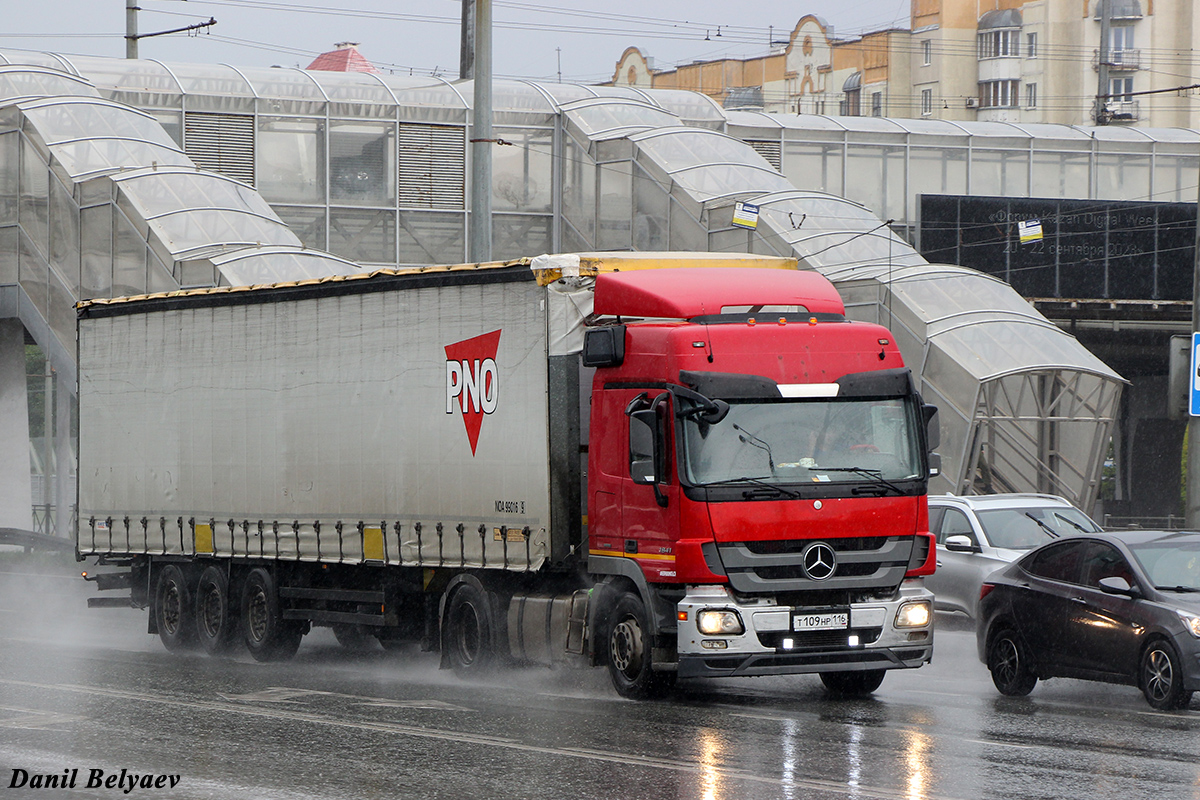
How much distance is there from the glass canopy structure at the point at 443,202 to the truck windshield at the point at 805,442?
18.6m

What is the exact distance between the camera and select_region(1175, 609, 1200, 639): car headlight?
39.3 ft

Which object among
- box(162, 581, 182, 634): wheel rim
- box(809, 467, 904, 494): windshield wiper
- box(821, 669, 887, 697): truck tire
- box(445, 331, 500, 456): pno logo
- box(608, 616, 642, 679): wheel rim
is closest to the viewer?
box(809, 467, 904, 494): windshield wiper

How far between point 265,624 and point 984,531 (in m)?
7.44

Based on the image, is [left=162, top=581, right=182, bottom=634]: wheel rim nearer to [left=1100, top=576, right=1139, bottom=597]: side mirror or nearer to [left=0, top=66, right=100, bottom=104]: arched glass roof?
[left=1100, top=576, right=1139, bottom=597]: side mirror

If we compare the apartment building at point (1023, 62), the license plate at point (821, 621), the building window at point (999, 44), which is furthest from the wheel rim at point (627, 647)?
the building window at point (999, 44)

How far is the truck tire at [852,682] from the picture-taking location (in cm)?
1342

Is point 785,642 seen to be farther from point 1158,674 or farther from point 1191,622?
point 1191,622

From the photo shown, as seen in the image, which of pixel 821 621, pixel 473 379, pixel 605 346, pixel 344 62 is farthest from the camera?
pixel 344 62

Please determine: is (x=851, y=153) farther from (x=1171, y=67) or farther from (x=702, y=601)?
(x=1171, y=67)

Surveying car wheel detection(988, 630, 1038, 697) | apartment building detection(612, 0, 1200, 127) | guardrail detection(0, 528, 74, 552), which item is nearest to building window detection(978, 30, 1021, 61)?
apartment building detection(612, 0, 1200, 127)

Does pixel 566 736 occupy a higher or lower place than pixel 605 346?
lower

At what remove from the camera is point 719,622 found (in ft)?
39.9

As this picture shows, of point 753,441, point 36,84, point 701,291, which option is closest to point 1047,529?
point 701,291

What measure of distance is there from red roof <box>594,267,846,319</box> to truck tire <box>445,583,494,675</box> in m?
2.86
